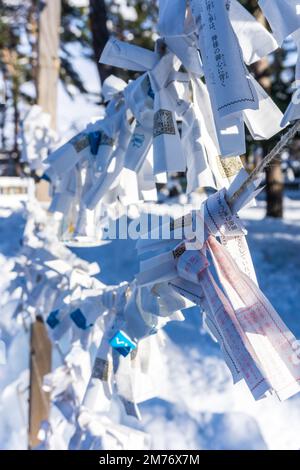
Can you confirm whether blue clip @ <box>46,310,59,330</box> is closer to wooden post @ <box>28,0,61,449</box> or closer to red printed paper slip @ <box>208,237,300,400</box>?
red printed paper slip @ <box>208,237,300,400</box>

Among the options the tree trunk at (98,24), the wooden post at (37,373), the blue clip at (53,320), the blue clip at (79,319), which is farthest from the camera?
the tree trunk at (98,24)

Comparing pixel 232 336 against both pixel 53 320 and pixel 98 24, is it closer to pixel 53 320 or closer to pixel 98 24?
pixel 53 320

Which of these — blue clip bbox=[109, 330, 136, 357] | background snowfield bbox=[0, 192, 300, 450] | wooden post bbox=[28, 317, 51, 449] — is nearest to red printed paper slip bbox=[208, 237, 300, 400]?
blue clip bbox=[109, 330, 136, 357]

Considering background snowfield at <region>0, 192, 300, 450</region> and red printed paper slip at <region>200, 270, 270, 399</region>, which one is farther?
background snowfield at <region>0, 192, 300, 450</region>

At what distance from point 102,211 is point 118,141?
36cm

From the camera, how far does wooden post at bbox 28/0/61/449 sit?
8.59 feet

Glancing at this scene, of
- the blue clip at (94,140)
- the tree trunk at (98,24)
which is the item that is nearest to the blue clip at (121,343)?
the blue clip at (94,140)

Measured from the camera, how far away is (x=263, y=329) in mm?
826

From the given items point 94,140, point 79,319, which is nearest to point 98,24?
point 94,140

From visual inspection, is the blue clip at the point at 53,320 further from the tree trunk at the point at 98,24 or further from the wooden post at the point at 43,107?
the tree trunk at the point at 98,24

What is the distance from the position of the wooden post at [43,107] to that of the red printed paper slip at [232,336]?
6.12 ft

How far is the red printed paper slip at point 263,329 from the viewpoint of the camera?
779 mm

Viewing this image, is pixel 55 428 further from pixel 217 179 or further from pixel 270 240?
pixel 270 240
